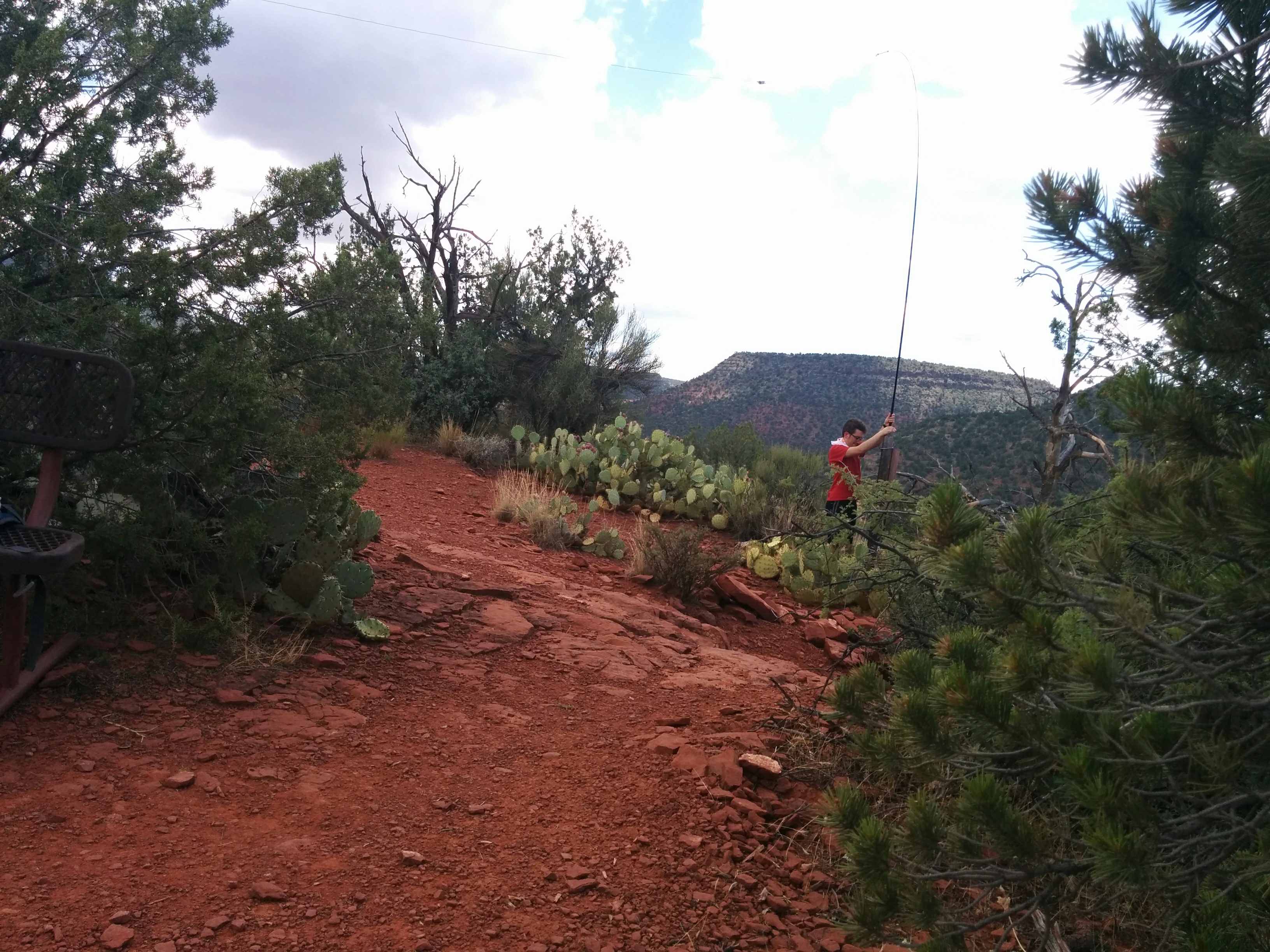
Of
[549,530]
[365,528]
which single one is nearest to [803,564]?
[549,530]

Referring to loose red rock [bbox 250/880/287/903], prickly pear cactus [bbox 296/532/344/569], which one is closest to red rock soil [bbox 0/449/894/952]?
loose red rock [bbox 250/880/287/903]

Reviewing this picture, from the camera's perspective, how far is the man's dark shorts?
18.9ft

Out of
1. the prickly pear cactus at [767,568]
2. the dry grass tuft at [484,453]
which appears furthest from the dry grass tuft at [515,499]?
the dry grass tuft at [484,453]

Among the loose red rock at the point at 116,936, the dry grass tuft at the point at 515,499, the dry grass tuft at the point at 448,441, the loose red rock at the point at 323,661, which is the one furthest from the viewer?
the dry grass tuft at the point at 448,441

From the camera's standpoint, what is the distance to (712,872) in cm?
311

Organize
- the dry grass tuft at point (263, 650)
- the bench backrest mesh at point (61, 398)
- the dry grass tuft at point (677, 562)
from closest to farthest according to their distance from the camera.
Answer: the bench backrest mesh at point (61, 398) < the dry grass tuft at point (263, 650) < the dry grass tuft at point (677, 562)

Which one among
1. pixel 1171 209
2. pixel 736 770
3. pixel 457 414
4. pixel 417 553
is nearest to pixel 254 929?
pixel 736 770

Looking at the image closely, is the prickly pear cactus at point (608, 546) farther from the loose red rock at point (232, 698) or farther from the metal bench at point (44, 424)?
the metal bench at point (44, 424)

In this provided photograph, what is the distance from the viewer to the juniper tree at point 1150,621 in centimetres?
194

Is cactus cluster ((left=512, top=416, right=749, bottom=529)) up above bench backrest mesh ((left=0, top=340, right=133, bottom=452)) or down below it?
below

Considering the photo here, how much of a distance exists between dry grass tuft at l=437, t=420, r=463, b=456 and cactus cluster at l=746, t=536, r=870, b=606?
5.87 m

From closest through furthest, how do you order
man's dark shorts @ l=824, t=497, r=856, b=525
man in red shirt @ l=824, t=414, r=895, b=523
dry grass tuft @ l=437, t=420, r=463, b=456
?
man's dark shorts @ l=824, t=497, r=856, b=525
man in red shirt @ l=824, t=414, r=895, b=523
dry grass tuft @ l=437, t=420, r=463, b=456

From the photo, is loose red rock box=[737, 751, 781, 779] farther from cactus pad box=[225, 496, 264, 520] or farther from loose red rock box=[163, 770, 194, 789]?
cactus pad box=[225, 496, 264, 520]

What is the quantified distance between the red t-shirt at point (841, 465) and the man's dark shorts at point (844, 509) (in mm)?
55
